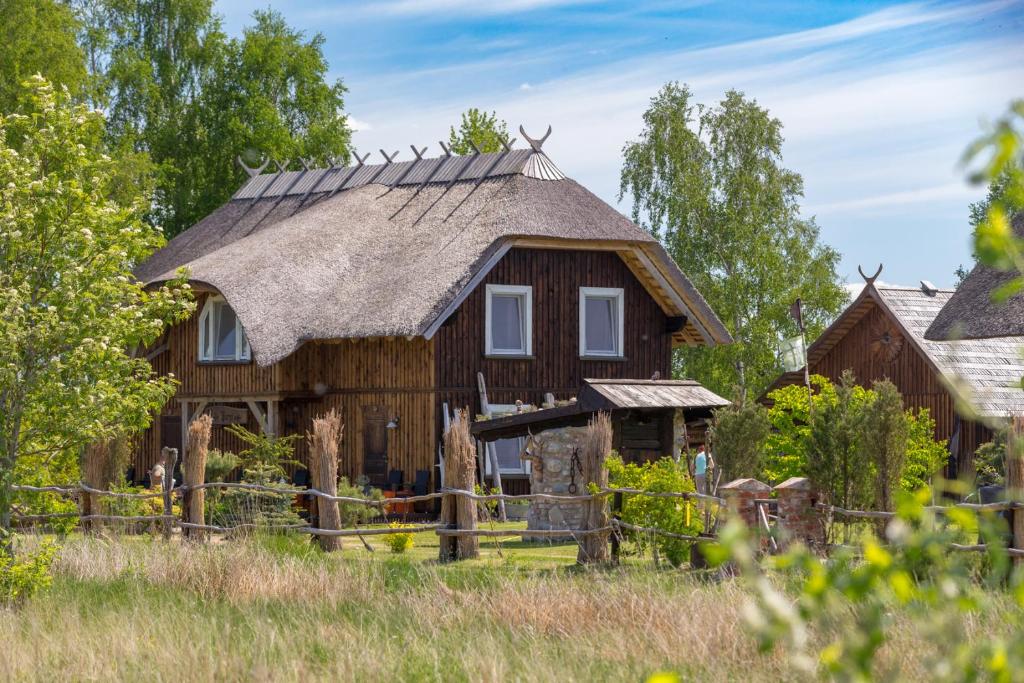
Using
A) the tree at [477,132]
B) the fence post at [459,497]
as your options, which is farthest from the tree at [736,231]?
the fence post at [459,497]

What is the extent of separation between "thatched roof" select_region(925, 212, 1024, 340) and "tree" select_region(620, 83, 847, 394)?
63.5ft

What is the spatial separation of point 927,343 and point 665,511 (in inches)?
600

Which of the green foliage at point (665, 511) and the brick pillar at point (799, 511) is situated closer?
the brick pillar at point (799, 511)

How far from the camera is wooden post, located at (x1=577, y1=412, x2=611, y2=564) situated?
13484mm

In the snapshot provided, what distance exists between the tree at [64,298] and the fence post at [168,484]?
Answer: 308cm

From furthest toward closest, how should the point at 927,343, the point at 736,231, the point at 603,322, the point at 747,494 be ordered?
the point at 736,231
the point at 927,343
the point at 603,322
the point at 747,494

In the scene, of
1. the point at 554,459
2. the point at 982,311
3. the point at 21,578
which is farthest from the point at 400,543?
the point at 982,311

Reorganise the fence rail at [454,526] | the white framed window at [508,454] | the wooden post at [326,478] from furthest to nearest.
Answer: the white framed window at [508,454] → the wooden post at [326,478] → the fence rail at [454,526]

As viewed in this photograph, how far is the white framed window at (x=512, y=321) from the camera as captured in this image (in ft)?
81.6

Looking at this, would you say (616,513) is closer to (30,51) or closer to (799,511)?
(799,511)

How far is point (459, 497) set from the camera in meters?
14.5

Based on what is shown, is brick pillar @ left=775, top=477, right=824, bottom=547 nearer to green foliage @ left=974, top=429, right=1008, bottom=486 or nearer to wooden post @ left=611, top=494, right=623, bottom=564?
wooden post @ left=611, top=494, right=623, bottom=564

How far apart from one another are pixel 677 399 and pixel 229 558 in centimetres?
803

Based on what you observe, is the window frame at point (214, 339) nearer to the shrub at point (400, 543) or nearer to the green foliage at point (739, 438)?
the shrub at point (400, 543)
